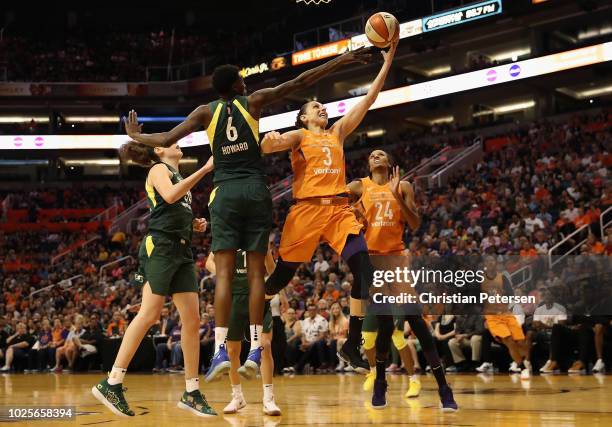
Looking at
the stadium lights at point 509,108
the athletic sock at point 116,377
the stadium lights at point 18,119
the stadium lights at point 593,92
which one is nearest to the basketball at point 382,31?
the athletic sock at point 116,377

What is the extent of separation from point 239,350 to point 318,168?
5.92ft

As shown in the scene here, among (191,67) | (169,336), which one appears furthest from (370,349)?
(191,67)

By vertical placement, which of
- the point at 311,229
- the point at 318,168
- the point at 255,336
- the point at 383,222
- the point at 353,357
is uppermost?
the point at 318,168

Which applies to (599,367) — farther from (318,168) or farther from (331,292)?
(318,168)

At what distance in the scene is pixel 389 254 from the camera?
312 inches

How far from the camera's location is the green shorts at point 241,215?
5820 millimetres

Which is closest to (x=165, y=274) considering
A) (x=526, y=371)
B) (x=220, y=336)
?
(x=220, y=336)

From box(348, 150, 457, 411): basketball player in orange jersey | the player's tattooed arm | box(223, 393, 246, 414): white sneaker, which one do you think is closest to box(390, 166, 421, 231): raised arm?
box(348, 150, 457, 411): basketball player in orange jersey

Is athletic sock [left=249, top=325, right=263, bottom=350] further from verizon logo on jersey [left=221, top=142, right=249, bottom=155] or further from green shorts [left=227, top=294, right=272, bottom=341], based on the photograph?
verizon logo on jersey [left=221, top=142, right=249, bottom=155]

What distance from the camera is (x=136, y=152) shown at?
629cm

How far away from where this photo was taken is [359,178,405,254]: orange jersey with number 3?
777 centimetres

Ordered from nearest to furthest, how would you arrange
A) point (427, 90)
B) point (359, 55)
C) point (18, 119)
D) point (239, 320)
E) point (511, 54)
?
point (359, 55), point (239, 320), point (427, 90), point (511, 54), point (18, 119)

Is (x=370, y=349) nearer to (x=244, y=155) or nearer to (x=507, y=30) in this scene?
A: (x=244, y=155)

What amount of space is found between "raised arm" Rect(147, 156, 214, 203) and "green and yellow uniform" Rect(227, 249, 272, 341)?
5.19 ft
